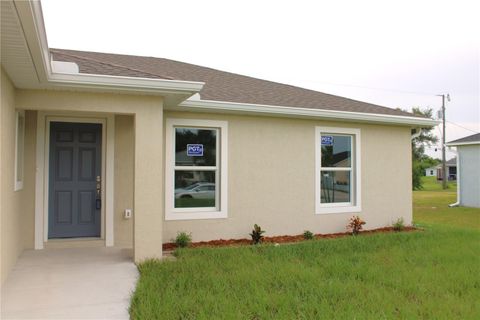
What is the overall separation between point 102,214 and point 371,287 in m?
4.89

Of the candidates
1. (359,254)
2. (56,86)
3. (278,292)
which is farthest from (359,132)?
(56,86)

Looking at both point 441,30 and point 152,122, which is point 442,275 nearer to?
point 152,122

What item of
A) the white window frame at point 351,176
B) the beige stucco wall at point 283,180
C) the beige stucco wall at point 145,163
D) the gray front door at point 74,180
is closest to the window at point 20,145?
the gray front door at point 74,180

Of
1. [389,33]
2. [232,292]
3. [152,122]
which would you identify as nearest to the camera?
[232,292]

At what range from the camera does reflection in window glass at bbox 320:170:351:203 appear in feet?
30.7

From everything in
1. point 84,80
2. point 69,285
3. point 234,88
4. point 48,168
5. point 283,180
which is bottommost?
point 69,285

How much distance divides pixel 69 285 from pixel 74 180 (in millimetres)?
2793

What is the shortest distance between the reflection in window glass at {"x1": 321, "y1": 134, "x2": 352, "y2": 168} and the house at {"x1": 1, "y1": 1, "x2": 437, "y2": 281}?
0.03 meters

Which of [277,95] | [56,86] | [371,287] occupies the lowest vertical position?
[371,287]

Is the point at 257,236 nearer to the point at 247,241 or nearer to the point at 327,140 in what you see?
the point at 247,241

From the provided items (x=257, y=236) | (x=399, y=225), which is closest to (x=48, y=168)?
(x=257, y=236)

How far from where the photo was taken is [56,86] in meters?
5.67

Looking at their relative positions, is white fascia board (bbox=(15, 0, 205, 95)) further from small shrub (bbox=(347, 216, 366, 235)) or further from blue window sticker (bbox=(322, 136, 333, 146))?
small shrub (bbox=(347, 216, 366, 235))

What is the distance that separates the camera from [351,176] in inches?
380
